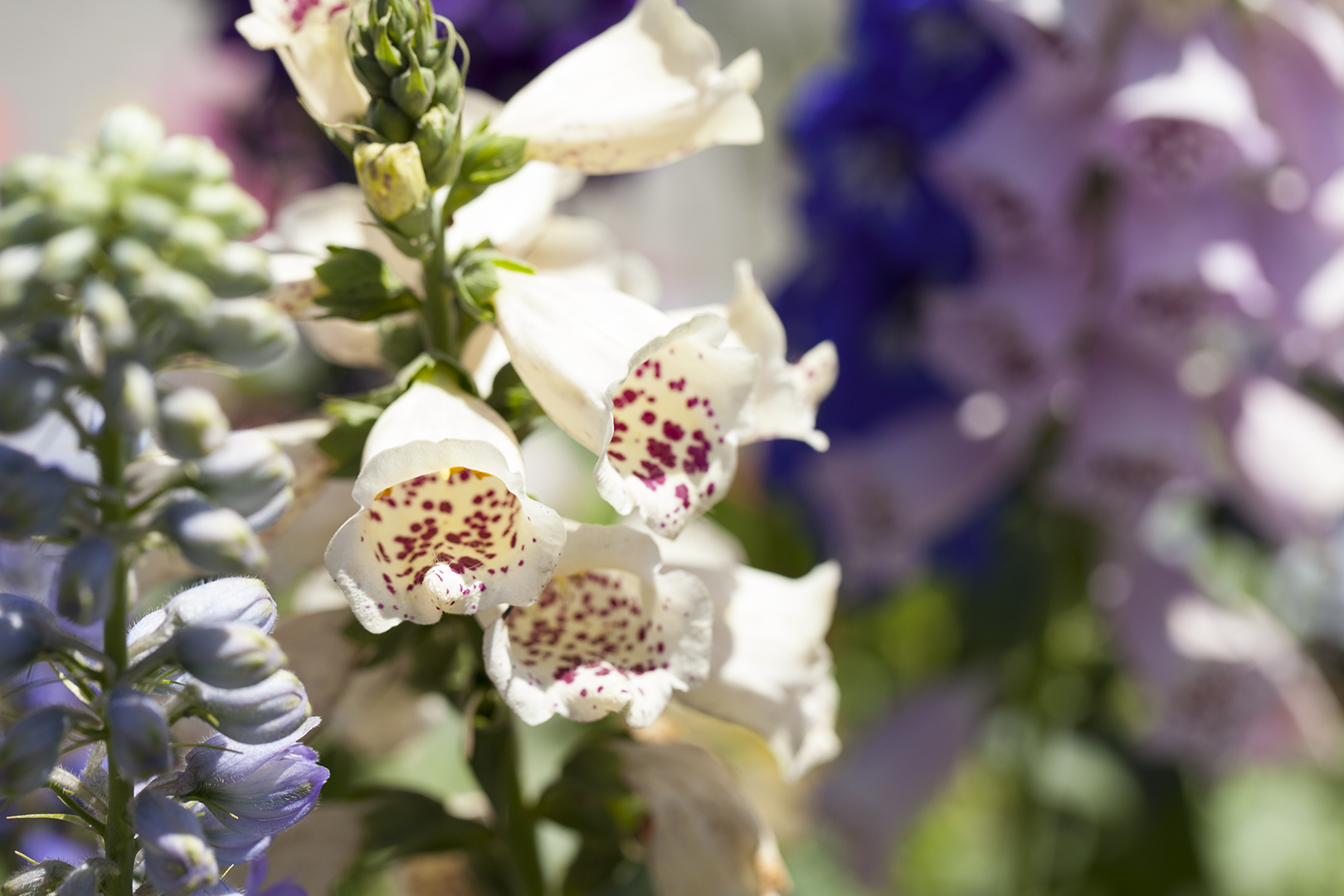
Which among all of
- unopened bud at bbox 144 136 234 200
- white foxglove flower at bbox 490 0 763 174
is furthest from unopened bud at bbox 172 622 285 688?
white foxglove flower at bbox 490 0 763 174

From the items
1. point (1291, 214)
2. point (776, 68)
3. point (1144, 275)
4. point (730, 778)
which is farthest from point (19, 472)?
point (776, 68)

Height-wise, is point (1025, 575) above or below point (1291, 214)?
below

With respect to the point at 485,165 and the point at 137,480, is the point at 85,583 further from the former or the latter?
the point at 485,165

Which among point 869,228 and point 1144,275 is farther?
point 869,228

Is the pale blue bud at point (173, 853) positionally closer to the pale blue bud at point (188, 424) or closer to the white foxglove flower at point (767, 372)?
the pale blue bud at point (188, 424)

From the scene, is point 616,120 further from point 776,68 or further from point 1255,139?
point 776,68

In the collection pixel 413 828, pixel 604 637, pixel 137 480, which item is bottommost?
pixel 413 828

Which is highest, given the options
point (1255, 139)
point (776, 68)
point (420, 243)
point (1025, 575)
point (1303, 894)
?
point (420, 243)

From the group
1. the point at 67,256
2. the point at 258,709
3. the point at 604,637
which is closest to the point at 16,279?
the point at 67,256
